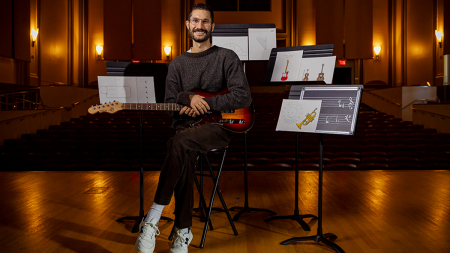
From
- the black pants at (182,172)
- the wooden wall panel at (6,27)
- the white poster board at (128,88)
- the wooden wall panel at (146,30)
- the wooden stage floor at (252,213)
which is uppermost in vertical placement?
the wooden wall panel at (146,30)

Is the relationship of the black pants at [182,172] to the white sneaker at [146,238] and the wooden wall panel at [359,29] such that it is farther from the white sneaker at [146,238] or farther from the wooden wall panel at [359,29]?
the wooden wall panel at [359,29]

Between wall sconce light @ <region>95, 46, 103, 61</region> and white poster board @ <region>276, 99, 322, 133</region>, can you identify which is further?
wall sconce light @ <region>95, 46, 103, 61</region>

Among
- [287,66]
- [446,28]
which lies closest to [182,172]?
[287,66]

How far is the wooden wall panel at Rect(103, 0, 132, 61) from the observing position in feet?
41.1

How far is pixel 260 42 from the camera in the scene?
3.17 meters

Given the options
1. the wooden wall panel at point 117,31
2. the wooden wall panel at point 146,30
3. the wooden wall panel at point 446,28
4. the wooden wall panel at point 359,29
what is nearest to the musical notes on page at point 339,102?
the wooden wall panel at point 446,28

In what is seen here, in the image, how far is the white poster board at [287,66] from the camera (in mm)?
2906

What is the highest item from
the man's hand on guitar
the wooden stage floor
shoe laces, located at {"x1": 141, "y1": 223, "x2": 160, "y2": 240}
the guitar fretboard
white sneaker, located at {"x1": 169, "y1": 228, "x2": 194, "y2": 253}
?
the guitar fretboard

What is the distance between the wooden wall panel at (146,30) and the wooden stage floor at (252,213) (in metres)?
8.53

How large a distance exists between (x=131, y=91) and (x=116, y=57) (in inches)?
418

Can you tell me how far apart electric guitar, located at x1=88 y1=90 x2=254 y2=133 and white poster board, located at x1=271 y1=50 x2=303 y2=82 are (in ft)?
2.25

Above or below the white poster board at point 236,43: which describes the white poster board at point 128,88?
below

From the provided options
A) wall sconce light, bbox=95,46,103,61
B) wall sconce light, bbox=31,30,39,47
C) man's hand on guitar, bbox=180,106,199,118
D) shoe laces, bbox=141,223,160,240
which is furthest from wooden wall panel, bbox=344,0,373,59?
shoe laces, bbox=141,223,160,240

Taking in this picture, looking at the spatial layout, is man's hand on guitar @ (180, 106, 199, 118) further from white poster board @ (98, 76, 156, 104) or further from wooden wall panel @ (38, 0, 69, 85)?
wooden wall panel @ (38, 0, 69, 85)
